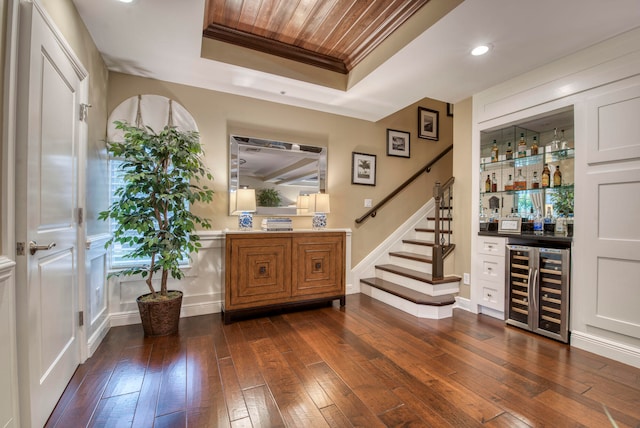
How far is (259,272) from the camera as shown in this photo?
2924 mm

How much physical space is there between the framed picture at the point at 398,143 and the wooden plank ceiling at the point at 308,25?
1447 millimetres

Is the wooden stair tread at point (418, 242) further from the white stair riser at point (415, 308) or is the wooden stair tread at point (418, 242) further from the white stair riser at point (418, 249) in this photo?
the white stair riser at point (415, 308)

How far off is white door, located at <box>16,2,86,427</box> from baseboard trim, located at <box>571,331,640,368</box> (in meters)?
3.49

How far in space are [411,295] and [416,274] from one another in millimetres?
392

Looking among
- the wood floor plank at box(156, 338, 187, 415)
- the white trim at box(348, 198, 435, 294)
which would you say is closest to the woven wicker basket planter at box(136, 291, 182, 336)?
the wood floor plank at box(156, 338, 187, 415)

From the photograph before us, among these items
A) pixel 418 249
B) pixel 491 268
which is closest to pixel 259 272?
pixel 418 249

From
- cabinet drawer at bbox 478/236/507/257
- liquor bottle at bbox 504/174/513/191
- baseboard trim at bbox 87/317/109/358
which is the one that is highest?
liquor bottle at bbox 504/174/513/191

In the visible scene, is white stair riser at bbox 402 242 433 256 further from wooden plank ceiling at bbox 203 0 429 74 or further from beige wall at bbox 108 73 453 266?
wooden plank ceiling at bbox 203 0 429 74

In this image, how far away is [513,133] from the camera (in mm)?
3059

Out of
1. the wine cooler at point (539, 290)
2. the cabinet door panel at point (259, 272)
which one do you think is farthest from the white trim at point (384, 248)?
the wine cooler at point (539, 290)

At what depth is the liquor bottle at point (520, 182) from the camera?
9.64 feet

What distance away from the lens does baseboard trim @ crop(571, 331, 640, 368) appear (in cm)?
206

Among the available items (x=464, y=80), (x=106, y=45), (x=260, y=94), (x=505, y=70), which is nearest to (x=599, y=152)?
(x=505, y=70)

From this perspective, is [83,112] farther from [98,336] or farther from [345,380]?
[345,380]
